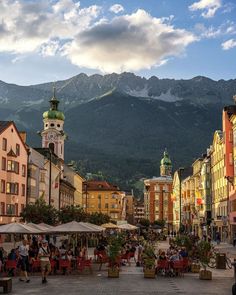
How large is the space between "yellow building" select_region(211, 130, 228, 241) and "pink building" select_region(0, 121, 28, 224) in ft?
103

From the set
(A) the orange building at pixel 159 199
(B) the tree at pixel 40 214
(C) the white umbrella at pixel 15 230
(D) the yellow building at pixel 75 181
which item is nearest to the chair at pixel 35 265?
(C) the white umbrella at pixel 15 230

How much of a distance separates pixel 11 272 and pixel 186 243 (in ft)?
45.1

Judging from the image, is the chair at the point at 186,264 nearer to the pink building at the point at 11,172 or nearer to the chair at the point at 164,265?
the chair at the point at 164,265

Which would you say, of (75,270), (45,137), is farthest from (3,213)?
(45,137)

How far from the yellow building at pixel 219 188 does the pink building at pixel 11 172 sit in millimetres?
31249

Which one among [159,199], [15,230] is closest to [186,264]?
[15,230]

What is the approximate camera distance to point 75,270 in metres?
33.6

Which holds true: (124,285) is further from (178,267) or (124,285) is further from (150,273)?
(178,267)

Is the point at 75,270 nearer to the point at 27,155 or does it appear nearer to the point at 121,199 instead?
the point at 27,155

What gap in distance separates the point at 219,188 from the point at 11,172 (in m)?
36.0

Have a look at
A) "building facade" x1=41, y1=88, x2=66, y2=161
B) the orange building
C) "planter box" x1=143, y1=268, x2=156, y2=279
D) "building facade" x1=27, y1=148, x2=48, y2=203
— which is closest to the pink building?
"building facade" x1=27, y1=148, x2=48, y2=203

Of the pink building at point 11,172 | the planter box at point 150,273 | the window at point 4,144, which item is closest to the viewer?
the planter box at point 150,273

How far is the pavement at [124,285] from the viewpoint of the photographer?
22609 mm

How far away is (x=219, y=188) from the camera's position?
9031 cm
